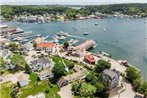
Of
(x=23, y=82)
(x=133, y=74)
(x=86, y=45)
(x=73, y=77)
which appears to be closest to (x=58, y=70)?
(x=73, y=77)

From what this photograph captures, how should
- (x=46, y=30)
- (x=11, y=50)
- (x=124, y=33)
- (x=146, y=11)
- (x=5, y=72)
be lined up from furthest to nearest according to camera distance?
(x=146, y=11) < (x=46, y=30) < (x=124, y=33) < (x=11, y=50) < (x=5, y=72)

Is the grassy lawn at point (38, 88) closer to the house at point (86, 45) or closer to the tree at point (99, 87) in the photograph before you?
the tree at point (99, 87)

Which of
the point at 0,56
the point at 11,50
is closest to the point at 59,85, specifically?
the point at 0,56

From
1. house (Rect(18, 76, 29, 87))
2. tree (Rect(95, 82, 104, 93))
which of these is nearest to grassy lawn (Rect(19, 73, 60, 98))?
house (Rect(18, 76, 29, 87))

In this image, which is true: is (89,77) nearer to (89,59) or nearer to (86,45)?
(89,59)

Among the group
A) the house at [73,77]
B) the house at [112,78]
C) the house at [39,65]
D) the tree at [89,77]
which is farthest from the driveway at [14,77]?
the house at [112,78]

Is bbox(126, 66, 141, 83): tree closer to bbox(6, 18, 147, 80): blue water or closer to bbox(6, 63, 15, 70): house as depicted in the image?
bbox(6, 18, 147, 80): blue water

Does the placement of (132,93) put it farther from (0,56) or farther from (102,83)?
(0,56)
